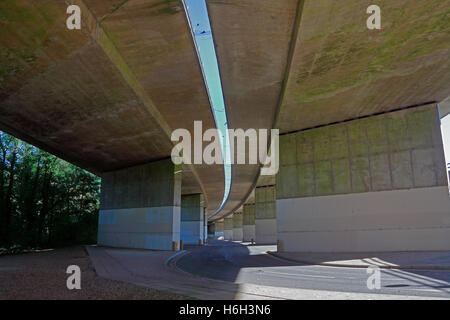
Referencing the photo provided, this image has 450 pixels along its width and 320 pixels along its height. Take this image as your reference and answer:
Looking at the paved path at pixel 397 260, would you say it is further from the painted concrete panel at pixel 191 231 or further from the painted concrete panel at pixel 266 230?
the painted concrete panel at pixel 191 231

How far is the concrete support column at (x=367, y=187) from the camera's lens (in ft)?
62.4

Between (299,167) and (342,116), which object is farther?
(299,167)

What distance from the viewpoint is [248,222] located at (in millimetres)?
71438

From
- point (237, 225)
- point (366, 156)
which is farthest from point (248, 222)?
point (366, 156)

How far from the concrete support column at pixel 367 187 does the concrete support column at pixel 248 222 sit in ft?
150

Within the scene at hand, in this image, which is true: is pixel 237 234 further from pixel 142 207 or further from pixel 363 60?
pixel 363 60

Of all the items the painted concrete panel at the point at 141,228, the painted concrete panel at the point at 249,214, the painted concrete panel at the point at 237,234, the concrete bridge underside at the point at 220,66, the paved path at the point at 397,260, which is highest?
the concrete bridge underside at the point at 220,66

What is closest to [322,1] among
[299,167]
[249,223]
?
[299,167]

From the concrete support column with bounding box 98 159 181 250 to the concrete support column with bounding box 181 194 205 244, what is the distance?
2133 centimetres

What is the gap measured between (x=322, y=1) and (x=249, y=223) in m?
63.2

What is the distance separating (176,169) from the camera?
102 ft

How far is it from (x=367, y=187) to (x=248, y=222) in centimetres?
5203

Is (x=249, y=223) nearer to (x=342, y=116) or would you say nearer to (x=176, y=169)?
(x=176, y=169)

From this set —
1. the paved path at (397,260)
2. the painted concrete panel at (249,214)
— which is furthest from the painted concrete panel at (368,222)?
the painted concrete panel at (249,214)
